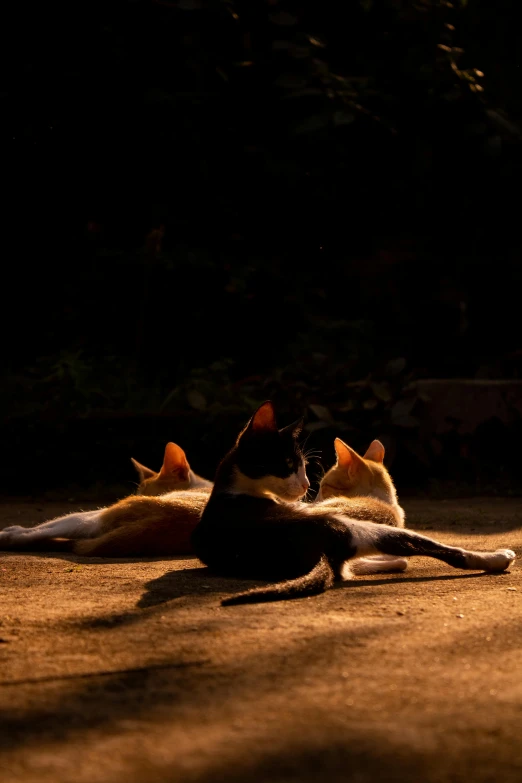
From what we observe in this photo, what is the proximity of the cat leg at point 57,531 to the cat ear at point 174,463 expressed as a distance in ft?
2.00

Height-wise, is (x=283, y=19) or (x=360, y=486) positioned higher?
(x=283, y=19)

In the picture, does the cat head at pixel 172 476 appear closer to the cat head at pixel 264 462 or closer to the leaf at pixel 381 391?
the cat head at pixel 264 462

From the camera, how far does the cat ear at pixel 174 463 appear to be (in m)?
5.59

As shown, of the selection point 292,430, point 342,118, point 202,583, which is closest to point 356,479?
point 292,430

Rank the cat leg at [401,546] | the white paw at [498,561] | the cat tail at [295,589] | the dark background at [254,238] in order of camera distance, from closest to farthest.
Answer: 1. the cat tail at [295,589]
2. the cat leg at [401,546]
3. the white paw at [498,561]
4. the dark background at [254,238]

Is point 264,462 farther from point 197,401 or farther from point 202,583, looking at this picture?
point 197,401

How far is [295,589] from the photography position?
3217 mm

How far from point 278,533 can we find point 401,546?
20.9 inches

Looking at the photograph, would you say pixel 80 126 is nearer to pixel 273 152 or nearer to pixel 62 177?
pixel 62 177

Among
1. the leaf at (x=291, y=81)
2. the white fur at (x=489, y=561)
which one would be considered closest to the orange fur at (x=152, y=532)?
the white fur at (x=489, y=561)

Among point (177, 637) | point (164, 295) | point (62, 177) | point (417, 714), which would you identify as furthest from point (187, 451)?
point (417, 714)

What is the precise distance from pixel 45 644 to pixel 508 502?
5.69 m

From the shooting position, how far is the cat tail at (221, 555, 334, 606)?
121 inches

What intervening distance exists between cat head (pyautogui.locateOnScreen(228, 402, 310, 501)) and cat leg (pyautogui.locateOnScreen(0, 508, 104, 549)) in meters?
1.18
